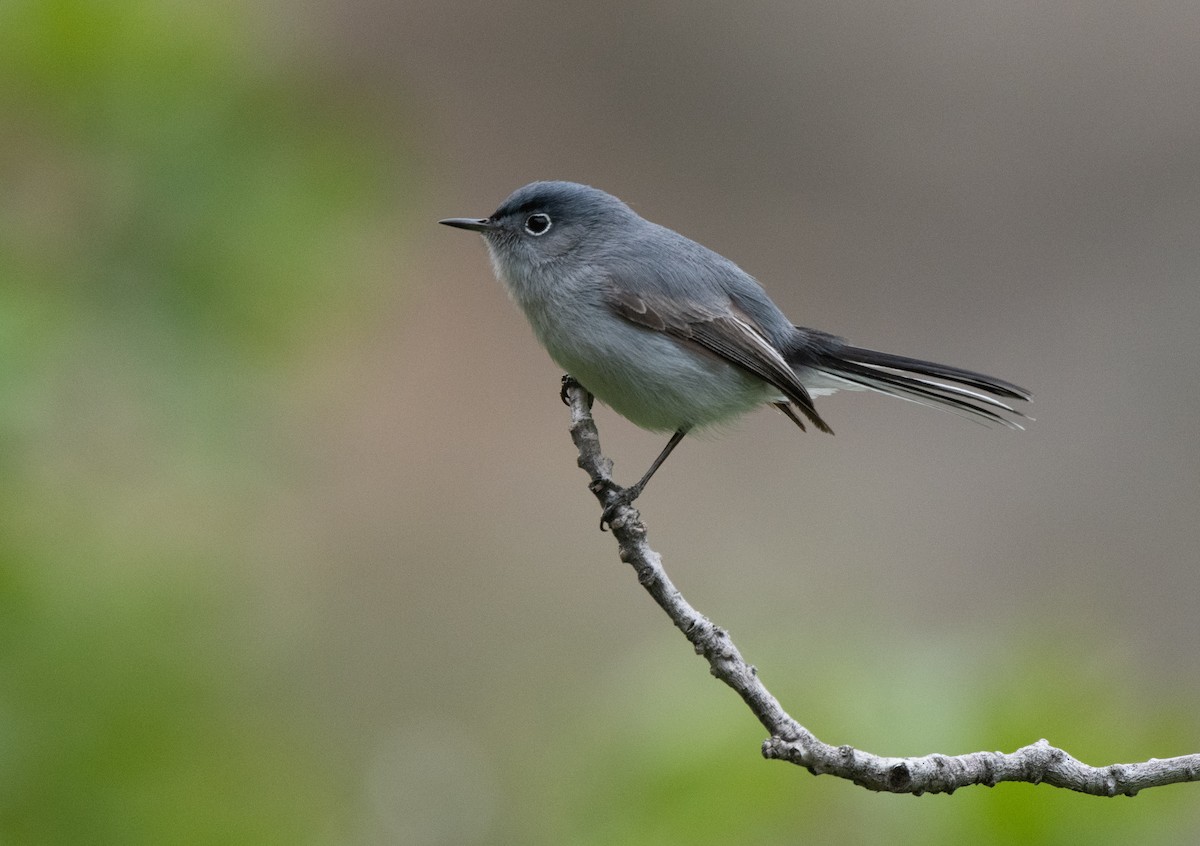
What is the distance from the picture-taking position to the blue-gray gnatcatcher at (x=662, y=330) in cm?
296

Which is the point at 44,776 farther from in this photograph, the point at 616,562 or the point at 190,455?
the point at 616,562

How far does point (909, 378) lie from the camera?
3.18 m

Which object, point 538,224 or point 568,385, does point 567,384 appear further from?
point 538,224

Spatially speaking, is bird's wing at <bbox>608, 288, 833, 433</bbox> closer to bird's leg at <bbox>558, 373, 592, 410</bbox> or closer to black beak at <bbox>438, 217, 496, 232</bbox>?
bird's leg at <bbox>558, 373, 592, 410</bbox>

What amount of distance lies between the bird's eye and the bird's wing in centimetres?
30

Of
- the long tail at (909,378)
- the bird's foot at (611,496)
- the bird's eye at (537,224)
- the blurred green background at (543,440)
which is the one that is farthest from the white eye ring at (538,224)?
the bird's foot at (611,496)

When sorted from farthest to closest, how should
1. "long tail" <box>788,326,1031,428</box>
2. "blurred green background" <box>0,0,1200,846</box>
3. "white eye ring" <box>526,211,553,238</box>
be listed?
"white eye ring" <box>526,211,553,238</box> < "long tail" <box>788,326,1031,428</box> < "blurred green background" <box>0,0,1200,846</box>

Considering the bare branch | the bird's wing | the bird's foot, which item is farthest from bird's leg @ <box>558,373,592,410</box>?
the bare branch

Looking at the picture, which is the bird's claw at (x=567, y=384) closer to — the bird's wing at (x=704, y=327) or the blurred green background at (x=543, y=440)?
the bird's wing at (x=704, y=327)

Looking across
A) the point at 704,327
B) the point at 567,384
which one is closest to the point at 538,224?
the point at 567,384

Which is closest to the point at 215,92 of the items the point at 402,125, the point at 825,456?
the point at 402,125

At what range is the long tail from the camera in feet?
9.72

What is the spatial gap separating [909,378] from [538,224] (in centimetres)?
98

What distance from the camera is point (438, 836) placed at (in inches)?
120
